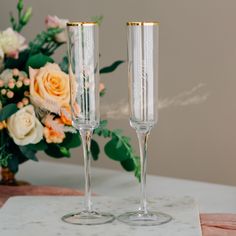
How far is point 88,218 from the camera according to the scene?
1.29 m

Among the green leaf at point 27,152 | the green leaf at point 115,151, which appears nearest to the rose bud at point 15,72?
the green leaf at point 27,152

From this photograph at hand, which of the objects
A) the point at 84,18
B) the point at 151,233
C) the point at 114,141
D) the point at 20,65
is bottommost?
the point at 151,233

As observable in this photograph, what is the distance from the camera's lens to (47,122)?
63.7 inches

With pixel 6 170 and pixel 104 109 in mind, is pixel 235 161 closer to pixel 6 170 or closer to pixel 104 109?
pixel 104 109

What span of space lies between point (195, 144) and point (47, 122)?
1.77 ft

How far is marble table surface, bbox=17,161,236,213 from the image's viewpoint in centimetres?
170

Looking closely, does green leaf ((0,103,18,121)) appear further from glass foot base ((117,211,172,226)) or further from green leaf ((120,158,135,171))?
glass foot base ((117,211,172,226))

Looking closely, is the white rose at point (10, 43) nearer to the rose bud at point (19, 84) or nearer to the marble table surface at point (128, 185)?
the rose bud at point (19, 84)

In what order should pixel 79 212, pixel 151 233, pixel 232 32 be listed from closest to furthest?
pixel 151 233 < pixel 79 212 < pixel 232 32

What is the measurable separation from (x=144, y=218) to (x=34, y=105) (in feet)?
1.53

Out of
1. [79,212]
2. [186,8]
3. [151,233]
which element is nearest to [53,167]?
[186,8]

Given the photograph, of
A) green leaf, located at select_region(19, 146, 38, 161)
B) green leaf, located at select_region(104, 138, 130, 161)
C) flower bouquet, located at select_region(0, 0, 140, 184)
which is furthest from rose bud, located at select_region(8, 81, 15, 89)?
green leaf, located at select_region(104, 138, 130, 161)

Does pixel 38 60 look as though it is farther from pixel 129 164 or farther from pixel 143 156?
pixel 143 156

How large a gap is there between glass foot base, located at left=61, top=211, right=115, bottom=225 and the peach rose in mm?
345
